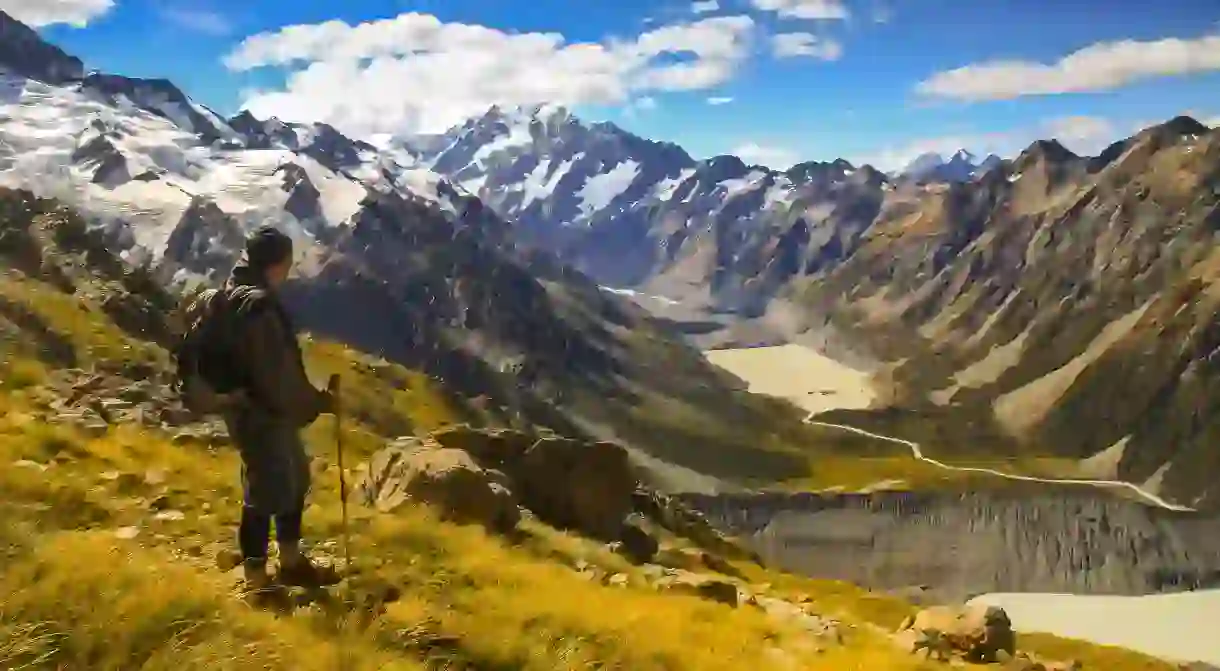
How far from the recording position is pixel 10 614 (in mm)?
7199

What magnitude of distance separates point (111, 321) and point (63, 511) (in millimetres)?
40031

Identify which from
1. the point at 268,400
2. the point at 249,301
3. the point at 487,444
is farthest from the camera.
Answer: the point at 487,444

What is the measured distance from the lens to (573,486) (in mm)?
26609

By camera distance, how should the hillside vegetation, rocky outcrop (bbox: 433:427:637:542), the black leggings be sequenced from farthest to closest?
rocky outcrop (bbox: 433:427:637:542) → the black leggings → the hillside vegetation

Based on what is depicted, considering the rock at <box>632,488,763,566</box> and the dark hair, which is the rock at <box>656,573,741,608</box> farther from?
the rock at <box>632,488,763,566</box>

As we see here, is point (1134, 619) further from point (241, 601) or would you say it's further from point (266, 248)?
point (266, 248)

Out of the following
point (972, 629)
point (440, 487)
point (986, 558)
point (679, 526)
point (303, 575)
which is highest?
point (303, 575)

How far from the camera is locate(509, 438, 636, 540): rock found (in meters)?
25.5

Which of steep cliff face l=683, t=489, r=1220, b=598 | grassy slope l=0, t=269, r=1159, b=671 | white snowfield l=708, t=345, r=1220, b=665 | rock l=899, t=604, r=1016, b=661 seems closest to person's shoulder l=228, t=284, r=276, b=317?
grassy slope l=0, t=269, r=1159, b=671

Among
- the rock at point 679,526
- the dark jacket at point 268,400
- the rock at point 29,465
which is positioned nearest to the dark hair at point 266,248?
the dark jacket at point 268,400

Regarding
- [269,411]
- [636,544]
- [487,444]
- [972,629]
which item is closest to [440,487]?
[269,411]

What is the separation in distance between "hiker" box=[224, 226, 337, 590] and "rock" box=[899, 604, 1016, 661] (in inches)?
440

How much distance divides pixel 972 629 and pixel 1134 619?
168 meters

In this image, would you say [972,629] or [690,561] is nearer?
[972,629]
